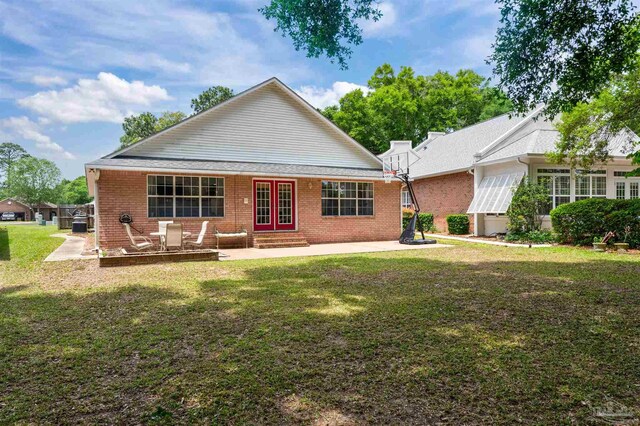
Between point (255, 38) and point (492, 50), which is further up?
point (255, 38)

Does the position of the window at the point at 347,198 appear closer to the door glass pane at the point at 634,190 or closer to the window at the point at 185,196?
the window at the point at 185,196

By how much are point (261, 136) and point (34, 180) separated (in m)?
70.1

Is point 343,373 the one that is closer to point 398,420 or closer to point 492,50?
point 398,420

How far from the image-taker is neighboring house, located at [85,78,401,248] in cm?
1344

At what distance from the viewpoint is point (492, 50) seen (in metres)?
Result: 8.63

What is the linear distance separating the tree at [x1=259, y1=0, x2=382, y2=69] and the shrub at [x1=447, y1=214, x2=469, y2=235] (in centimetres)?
1268

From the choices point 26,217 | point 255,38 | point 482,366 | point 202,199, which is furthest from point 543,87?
point 26,217

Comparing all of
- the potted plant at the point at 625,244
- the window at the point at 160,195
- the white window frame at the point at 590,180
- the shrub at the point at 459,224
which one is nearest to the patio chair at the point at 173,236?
the window at the point at 160,195

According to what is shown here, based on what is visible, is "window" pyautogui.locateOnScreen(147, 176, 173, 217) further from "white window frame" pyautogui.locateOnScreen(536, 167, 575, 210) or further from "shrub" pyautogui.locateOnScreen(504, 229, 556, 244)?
"white window frame" pyautogui.locateOnScreen(536, 167, 575, 210)

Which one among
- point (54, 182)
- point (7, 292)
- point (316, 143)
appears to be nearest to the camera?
point (7, 292)

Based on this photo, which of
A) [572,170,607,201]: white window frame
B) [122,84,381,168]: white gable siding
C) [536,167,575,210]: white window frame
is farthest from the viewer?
[572,170,607,201]: white window frame

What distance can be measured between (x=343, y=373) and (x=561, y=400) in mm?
1759

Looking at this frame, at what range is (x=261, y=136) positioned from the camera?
54.1ft

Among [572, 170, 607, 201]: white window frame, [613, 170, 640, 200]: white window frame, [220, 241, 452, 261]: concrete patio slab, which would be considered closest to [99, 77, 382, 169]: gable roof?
[220, 241, 452, 261]: concrete patio slab
